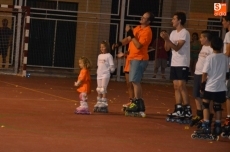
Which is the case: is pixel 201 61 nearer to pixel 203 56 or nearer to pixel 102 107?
pixel 203 56

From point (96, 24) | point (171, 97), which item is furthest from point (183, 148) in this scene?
point (96, 24)

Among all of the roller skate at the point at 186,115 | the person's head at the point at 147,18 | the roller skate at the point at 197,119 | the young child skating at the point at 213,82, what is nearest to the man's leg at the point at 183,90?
the roller skate at the point at 186,115

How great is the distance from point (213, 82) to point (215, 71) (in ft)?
0.61

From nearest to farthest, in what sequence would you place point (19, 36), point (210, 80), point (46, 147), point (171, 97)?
point (46, 147)
point (210, 80)
point (171, 97)
point (19, 36)

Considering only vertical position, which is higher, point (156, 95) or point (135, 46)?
point (135, 46)

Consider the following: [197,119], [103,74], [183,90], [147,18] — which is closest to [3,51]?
[103,74]

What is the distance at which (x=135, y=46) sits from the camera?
14109 millimetres

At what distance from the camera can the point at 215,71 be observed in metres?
11.6

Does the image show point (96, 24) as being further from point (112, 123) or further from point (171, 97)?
point (112, 123)

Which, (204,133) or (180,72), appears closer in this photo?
(204,133)

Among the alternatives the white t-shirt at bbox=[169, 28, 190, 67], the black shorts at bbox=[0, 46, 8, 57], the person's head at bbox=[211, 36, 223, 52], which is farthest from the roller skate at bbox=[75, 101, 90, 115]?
the black shorts at bbox=[0, 46, 8, 57]

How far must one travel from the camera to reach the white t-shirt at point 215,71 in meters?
11.5

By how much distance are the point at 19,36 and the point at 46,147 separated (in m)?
15.4

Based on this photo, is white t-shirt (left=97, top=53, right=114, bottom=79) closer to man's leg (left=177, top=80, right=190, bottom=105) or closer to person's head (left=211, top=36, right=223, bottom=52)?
man's leg (left=177, top=80, right=190, bottom=105)
